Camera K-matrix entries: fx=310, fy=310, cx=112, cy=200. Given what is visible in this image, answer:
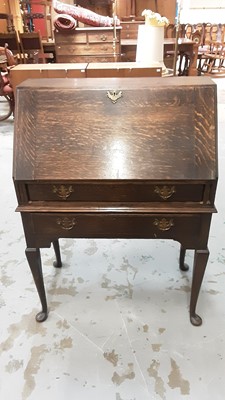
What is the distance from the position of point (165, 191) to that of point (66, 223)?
39cm

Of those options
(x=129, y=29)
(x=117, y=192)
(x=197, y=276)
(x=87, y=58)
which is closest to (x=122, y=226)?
(x=117, y=192)

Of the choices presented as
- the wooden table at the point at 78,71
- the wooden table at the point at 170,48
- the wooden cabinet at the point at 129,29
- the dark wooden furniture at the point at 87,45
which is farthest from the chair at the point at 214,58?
the wooden table at the point at 78,71

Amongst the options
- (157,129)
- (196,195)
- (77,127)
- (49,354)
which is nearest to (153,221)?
(196,195)

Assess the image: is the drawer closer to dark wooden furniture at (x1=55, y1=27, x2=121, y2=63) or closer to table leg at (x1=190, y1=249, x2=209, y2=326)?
dark wooden furniture at (x1=55, y1=27, x2=121, y2=63)

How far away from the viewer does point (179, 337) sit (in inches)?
53.3

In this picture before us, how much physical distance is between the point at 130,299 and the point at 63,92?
103 centimetres

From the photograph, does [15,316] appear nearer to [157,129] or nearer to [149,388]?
[149,388]

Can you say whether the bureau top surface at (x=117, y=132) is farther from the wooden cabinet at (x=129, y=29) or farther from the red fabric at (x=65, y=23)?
the wooden cabinet at (x=129, y=29)

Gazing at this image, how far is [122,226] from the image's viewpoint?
3.85 feet

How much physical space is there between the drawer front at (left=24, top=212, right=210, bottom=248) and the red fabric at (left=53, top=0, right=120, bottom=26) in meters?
3.86

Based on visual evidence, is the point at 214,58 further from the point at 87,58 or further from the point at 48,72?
the point at 48,72

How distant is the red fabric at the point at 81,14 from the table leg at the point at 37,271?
3.88 metres

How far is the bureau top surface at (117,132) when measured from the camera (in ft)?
3.41

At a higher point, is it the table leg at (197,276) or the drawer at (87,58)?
the drawer at (87,58)
